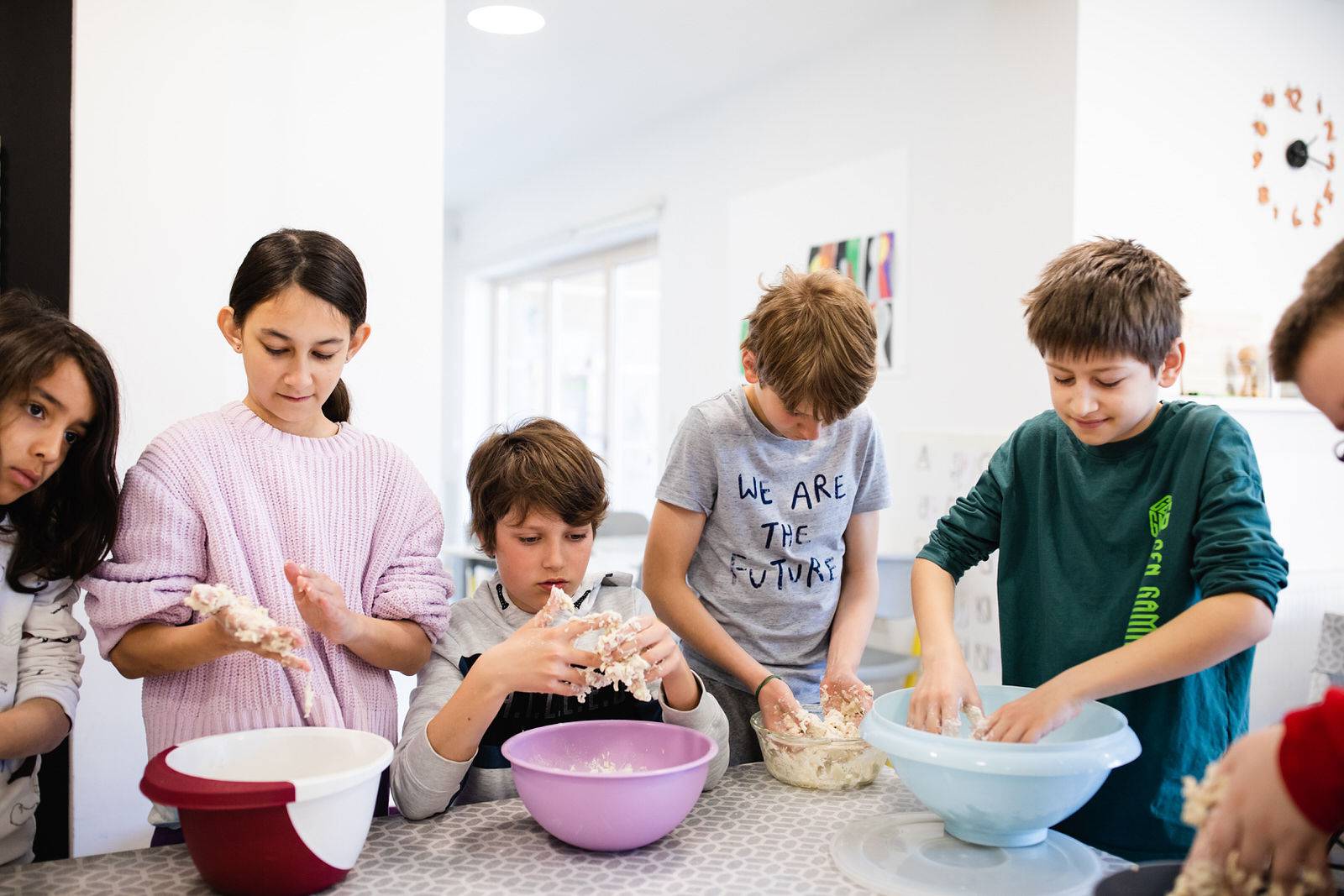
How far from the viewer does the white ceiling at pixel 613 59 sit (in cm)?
329

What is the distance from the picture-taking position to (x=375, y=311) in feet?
6.87

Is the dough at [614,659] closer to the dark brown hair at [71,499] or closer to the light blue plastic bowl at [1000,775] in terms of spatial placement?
the light blue plastic bowl at [1000,775]

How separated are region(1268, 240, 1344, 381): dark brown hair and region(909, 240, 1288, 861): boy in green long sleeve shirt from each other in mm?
259

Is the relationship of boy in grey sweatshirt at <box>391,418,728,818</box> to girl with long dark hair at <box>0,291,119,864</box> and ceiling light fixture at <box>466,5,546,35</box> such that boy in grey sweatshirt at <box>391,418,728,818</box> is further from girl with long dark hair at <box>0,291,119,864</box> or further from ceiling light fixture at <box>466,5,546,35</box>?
ceiling light fixture at <box>466,5,546,35</box>

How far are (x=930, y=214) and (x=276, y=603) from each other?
247cm

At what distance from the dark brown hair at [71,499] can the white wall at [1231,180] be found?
90.4 inches

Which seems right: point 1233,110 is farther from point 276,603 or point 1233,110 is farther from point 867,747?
point 276,603

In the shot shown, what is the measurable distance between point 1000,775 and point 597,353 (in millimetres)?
5042

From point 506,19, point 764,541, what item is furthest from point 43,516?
point 506,19

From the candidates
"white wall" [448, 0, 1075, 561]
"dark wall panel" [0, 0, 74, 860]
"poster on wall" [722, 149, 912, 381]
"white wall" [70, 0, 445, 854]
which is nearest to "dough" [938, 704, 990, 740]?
"white wall" [70, 0, 445, 854]

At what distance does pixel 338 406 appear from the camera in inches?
54.8

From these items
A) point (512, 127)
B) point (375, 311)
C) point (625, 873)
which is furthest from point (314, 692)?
point (512, 127)

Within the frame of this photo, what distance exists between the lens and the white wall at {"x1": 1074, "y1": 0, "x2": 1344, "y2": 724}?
267 cm

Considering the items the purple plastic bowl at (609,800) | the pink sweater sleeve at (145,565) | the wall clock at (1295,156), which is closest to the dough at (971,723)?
the purple plastic bowl at (609,800)
